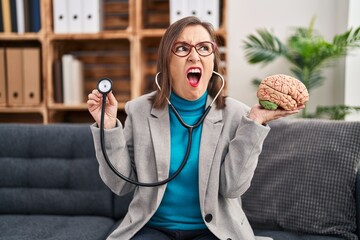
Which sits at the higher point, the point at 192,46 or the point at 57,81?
the point at 192,46

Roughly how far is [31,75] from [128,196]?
1.18 meters

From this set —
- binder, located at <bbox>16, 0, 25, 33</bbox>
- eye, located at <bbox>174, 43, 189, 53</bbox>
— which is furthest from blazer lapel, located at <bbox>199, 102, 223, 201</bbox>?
binder, located at <bbox>16, 0, 25, 33</bbox>

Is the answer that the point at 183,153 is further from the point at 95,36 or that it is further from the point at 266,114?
the point at 95,36

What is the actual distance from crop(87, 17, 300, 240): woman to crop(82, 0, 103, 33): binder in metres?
1.18

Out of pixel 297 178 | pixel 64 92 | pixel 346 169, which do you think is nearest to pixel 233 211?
pixel 297 178

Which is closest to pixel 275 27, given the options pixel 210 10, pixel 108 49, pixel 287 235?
pixel 210 10

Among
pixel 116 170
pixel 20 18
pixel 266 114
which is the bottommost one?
pixel 116 170

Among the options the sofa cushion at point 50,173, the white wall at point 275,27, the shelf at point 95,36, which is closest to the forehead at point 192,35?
the sofa cushion at point 50,173

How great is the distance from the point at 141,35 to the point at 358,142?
1.41 metres

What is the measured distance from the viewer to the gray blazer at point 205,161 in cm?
105

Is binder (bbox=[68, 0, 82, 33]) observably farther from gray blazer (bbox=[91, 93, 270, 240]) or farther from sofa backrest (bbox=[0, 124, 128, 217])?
→ gray blazer (bbox=[91, 93, 270, 240])

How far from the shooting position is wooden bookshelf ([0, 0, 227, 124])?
2186 millimetres

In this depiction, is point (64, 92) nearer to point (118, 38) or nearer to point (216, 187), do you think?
point (118, 38)

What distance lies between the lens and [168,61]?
→ 112 cm
